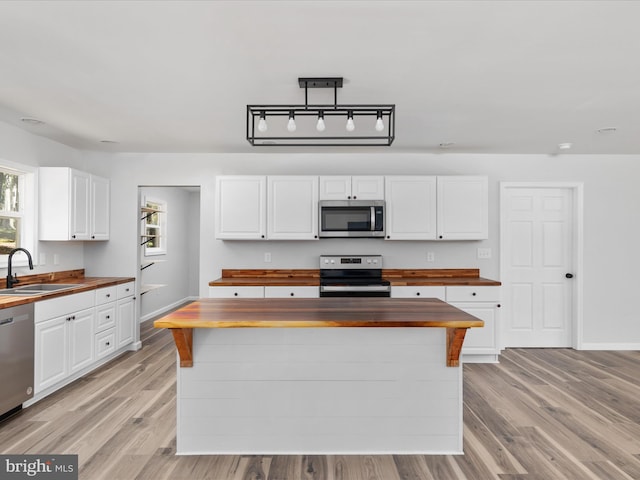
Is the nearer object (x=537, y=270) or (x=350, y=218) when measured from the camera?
(x=350, y=218)

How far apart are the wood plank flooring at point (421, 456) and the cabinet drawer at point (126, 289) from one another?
2.64ft

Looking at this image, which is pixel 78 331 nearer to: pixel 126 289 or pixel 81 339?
pixel 81 339

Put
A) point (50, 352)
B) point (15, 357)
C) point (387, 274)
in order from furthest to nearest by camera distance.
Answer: point (387, 274) < point (50, 352) < point (15, 357)

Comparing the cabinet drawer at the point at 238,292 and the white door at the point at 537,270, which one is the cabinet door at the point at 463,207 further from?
the cabinet drawer at the point at 238,292

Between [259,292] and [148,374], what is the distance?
134 cm

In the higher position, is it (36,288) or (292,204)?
(292,204)

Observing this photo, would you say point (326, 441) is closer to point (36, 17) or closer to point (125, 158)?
point (36, 17)

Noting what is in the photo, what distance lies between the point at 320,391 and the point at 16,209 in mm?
3481

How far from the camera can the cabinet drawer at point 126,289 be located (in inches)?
163

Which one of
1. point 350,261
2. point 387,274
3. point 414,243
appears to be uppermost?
point 414,243

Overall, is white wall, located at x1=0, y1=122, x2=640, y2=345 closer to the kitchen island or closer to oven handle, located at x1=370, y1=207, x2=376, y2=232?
oven handle, located at x1=370, y1=207, x2=376, y2=232

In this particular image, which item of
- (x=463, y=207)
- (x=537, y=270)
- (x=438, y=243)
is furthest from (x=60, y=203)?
(x=537, y=270)

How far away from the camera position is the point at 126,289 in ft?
14.0

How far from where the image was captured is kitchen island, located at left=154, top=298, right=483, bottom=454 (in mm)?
2307
